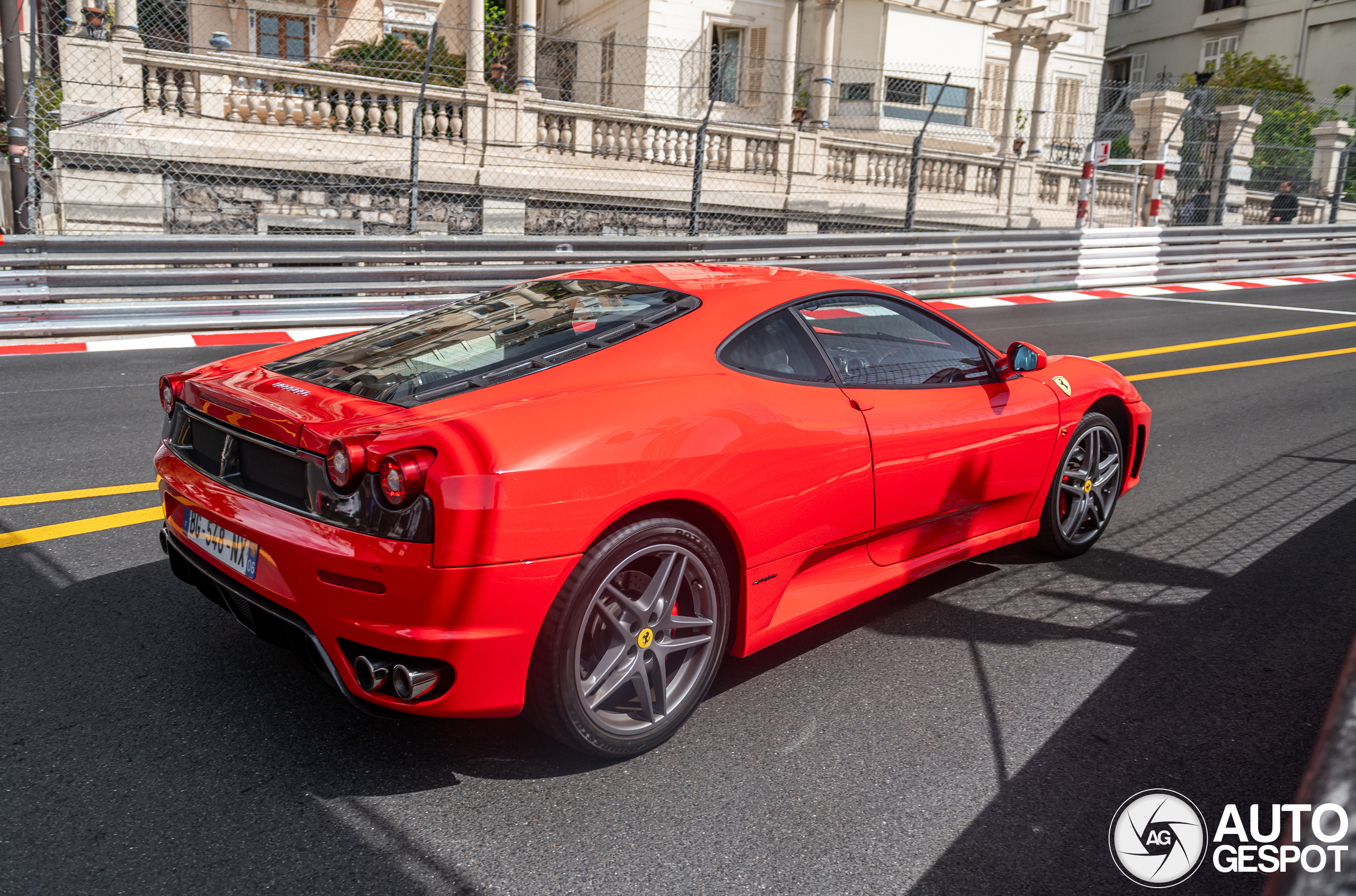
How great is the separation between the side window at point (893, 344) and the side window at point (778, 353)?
144 millimetres

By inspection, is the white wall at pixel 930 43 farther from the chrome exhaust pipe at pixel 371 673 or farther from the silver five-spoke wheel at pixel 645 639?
the chrome exhaust pipe at pixel 371 673

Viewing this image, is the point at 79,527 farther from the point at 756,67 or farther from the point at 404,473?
the point at 756,67

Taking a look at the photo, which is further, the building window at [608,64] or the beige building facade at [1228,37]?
the beige building facade at [1228,37]

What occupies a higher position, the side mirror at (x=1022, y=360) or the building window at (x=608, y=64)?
the building window at (x=608, y=64)

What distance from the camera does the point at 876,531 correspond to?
3422mm

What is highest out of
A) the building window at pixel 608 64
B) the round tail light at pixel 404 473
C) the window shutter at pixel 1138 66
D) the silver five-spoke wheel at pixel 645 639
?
the window shutter at pixel 1138 66

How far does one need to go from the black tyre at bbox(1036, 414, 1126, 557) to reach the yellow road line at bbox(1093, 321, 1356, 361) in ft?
13.2

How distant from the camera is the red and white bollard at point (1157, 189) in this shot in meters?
18.1

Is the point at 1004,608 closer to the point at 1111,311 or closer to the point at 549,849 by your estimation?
the point at 549,849

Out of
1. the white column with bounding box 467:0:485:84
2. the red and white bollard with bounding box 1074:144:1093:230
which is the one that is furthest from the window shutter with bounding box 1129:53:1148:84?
the white column with bounding box 467:0:485:84

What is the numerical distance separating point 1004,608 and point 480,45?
12610 millimetres

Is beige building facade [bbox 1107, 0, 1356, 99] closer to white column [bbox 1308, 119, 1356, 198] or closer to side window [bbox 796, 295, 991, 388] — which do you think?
white column [bbox 1308, 119, 1356, 198]

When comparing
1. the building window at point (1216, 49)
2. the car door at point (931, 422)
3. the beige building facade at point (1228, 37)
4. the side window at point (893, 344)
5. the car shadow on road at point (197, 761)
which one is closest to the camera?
the car shadow on road at point (197, 761)

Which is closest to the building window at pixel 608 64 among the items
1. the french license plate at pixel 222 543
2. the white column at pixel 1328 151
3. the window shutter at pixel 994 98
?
the window shutter at pixel 994 98
